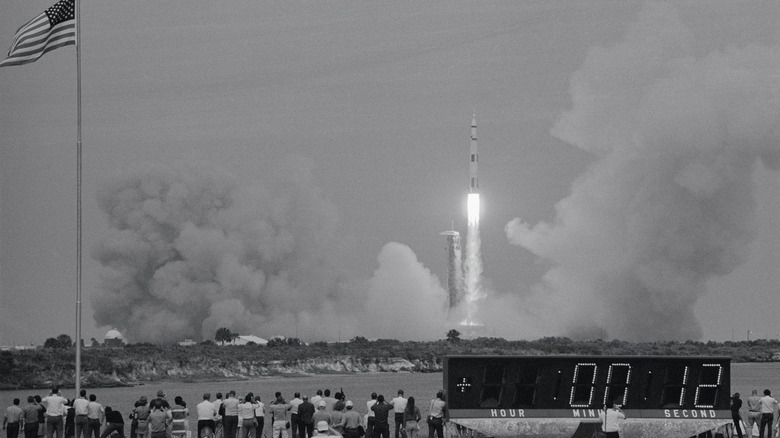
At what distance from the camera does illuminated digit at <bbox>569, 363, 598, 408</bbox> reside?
39.1 meters

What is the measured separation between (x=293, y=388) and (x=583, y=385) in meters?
79.3

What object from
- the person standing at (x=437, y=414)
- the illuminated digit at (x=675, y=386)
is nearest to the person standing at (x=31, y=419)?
the person standing at (x=437, y=414)

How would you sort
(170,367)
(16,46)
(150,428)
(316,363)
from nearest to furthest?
(150,428) < (16,46) < (170,367) < (316,363)

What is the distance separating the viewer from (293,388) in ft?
382

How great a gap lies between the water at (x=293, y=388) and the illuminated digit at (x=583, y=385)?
4091 centimetres

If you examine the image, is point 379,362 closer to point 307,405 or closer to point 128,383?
point 128,383

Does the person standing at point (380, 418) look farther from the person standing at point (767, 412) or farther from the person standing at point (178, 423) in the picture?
the person standing at point (767, 412)

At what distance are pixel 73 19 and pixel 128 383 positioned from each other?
282 feet

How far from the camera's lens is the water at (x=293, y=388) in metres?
96.6

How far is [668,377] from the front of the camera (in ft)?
129

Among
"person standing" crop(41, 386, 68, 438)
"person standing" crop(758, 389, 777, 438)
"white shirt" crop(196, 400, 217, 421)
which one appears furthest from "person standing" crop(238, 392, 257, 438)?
"person standing" crop(758, 389, 777, 438)

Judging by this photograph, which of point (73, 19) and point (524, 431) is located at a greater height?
point (73, 19)

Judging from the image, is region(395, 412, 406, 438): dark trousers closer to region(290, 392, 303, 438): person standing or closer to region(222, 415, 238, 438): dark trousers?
region(290, 392, 303, 438): person standing

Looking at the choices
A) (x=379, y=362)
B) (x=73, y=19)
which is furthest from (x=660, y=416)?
(x=379, y=362)
